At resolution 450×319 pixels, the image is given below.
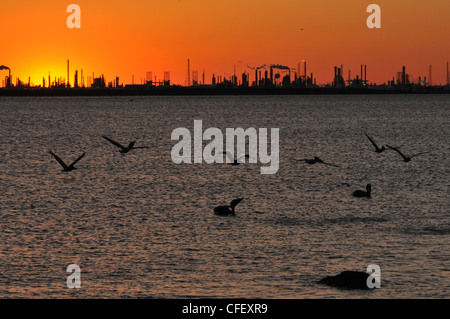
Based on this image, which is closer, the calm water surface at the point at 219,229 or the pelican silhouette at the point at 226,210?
the calm water surface at the point at 219,229

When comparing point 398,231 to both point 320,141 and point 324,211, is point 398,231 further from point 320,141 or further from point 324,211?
point 320,141

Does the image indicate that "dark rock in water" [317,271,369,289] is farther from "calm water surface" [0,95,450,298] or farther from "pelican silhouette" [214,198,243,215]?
"pelican silhouette" [214,198,243,215]

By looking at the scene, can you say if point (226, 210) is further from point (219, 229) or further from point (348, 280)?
point (348, 280)

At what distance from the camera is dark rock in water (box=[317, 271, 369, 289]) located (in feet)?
68.6

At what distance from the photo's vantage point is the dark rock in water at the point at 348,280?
20.9 metres

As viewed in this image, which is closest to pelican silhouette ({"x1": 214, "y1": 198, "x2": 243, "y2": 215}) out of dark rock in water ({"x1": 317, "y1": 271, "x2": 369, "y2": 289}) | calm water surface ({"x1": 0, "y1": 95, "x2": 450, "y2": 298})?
calm water surface ({"x1": 0, "y1": 95, "x2": 450, "y2": 298})

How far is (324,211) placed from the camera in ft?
116

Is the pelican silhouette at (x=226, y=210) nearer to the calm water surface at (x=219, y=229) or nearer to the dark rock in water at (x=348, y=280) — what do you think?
the calm water surface at (x=219, y=229)

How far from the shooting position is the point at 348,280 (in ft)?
69.0

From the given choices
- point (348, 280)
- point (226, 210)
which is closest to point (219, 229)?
point (226, 210)

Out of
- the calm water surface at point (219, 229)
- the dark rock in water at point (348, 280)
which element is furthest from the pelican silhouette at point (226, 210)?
the dark rock in water at point (348, 280)
